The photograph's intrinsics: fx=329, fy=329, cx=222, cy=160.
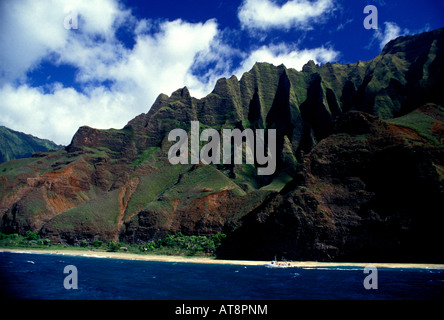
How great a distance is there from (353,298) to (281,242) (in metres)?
67.1

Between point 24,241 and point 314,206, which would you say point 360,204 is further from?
point 24,241

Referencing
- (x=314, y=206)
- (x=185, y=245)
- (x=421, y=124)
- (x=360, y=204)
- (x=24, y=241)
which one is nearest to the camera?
(x=360, y=204)

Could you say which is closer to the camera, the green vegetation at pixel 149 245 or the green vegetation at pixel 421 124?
the green vegetation at pixel 421 124

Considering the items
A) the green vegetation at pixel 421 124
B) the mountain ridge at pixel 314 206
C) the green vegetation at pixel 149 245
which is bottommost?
the green vegetation at pixel 149 245

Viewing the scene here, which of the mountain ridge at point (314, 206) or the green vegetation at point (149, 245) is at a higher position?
the mountain ridge at point (314, 206)

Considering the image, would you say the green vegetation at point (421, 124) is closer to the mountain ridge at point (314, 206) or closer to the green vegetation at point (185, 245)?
the mountain ridge at point (314, 206)

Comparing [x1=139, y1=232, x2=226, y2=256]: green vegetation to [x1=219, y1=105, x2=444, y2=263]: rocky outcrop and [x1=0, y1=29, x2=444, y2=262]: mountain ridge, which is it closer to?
[x1=0, y1=29, x2=444, y2=262]: mountain ridge

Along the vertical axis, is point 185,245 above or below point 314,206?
below

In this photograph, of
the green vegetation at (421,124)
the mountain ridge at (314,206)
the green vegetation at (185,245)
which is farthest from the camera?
the green vegetation at (185,245)

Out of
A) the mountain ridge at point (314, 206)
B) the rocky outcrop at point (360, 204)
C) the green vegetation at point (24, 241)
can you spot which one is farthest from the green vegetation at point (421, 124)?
the green vegetation at point (24, 241)

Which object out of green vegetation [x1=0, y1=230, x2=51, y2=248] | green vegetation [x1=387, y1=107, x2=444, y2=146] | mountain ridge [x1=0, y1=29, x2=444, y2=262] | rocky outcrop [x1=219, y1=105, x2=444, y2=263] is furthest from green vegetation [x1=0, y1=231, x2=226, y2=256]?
green vegetation [x1=387, y1=107, x2=444, y2=146]

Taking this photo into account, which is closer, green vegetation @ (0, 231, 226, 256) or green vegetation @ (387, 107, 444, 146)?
green vegetation @ (387, 107, 444, 146)

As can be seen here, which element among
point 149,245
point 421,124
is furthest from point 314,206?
point 149,245
